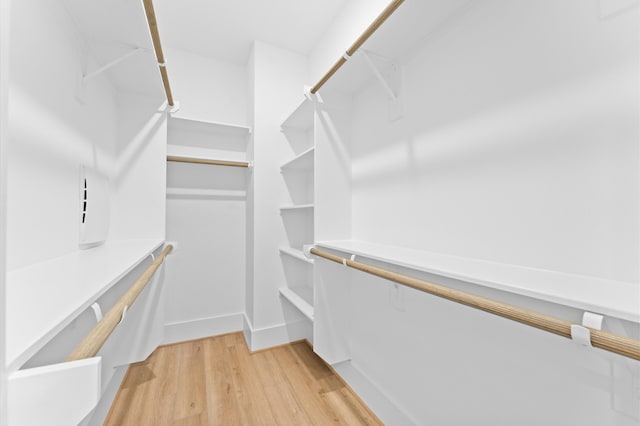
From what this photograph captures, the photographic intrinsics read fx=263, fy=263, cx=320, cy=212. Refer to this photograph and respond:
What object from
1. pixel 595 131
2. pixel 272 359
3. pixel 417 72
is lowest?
pixel 272 359

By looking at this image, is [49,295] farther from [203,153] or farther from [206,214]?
[203,153]

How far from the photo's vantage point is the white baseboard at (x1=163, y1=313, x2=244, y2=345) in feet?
6.86

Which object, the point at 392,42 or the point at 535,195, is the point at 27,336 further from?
the point at 392,42

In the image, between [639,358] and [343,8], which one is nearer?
[639,358]

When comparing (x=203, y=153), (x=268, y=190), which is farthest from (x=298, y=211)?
(x=203, y=153)

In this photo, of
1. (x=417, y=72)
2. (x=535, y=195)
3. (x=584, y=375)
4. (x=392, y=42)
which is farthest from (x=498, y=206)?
(x=392, y=42)

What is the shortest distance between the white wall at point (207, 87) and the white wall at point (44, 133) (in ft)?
3.12

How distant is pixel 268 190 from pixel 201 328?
127 centimetres

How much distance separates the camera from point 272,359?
1876mm

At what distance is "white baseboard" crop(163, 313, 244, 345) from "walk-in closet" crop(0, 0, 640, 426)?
0.05ft

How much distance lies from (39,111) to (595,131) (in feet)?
5.61

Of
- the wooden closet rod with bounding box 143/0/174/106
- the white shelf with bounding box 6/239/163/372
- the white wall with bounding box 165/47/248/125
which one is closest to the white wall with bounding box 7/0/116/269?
the white shelf with bounding box 6/239/163/372

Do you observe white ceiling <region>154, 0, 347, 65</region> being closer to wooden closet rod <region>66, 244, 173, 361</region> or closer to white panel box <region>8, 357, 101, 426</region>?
wooden closet rod <region>66, 244, 173, 361</region>

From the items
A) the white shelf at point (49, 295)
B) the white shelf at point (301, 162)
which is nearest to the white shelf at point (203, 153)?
the white shelf at point (301, 162)
